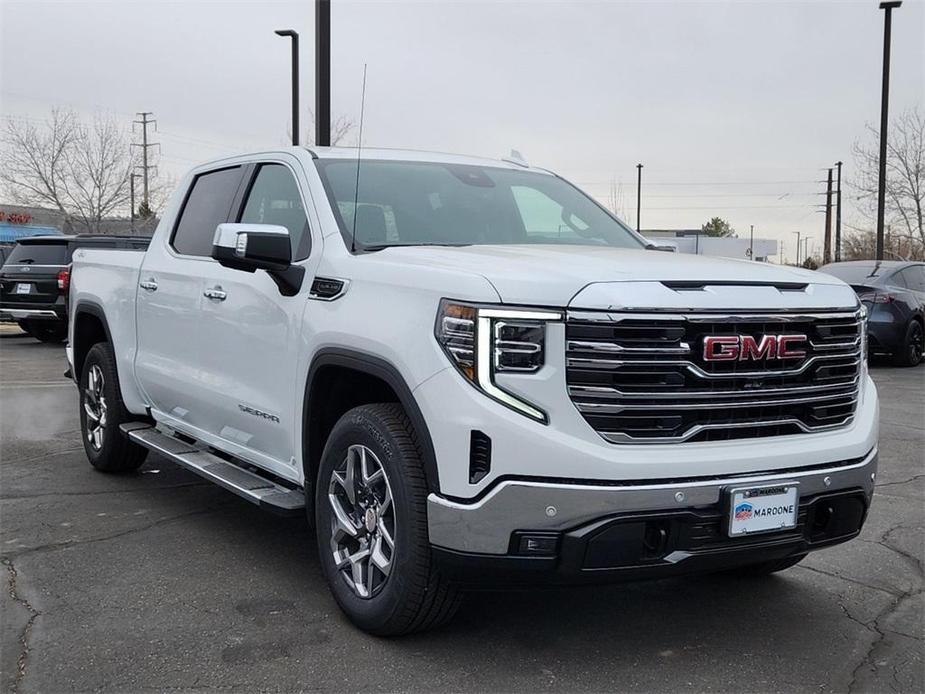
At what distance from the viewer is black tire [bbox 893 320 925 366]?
1368 cm

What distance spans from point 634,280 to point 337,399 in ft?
4.81

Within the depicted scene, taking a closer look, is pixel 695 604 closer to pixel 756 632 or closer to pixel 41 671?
pixel 756 632

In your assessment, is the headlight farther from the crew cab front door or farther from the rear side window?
the rear side window

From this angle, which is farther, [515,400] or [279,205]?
[279,205]

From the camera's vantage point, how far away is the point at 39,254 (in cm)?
1691

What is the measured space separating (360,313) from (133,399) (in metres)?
2.93

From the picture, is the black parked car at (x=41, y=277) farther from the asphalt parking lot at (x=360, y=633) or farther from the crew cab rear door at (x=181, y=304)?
the asphalt parking lot at (x=360, y=633)

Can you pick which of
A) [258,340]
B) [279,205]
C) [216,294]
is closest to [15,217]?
[216,294]

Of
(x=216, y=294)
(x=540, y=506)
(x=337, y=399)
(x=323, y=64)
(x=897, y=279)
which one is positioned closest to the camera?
(x=540, y=506)

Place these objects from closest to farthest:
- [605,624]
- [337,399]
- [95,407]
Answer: [605,624]
[337,399]
[95,407]

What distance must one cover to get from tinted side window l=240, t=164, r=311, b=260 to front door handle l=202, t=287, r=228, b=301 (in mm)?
419

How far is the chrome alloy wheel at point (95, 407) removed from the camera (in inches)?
256

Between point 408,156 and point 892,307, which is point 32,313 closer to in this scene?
point 408,156

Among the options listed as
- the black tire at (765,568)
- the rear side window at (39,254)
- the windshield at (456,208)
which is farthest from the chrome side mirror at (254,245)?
the rear side window at (39,254)
